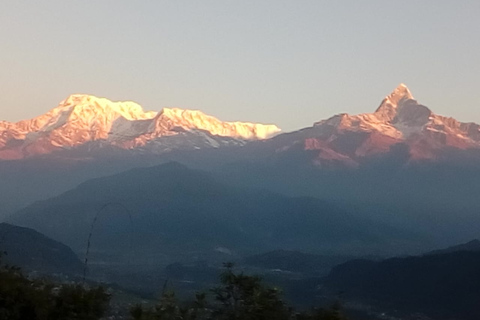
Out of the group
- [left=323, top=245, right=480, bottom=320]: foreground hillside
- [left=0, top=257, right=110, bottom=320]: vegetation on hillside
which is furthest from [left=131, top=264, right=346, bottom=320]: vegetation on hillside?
[left=323, top=245, right=480, bottom=320]: foreground hillside

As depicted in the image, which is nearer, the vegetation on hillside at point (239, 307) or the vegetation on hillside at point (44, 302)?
the vegetation on hillside at point (239, 307)

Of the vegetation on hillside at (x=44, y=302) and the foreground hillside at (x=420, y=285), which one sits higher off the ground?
the foreground hillside at (x=420, y=285)

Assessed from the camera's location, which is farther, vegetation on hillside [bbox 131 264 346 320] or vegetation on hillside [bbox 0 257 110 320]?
vegetation on hillside [bbox 0 257 110 320]

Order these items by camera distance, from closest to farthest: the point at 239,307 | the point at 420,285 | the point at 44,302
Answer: the point at 44,302
the point at 239,307
the point at 420,285

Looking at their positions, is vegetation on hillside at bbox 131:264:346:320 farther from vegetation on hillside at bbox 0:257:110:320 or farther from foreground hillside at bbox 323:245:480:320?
foreground hillside at bbox 323:245:480:320

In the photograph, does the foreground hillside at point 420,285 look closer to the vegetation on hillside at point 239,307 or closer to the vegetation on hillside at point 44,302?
the vegetation on hillside at point 239,307

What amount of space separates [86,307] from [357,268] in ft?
562

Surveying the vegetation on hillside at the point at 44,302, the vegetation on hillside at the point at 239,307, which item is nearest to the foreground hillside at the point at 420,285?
the vegetation on hillside at the point at 239,307

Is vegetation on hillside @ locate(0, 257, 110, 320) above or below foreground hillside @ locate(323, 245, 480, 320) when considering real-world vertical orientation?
below

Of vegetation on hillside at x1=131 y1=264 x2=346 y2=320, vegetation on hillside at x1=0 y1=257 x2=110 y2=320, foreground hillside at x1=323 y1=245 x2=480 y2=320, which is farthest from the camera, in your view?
foreground hillside at x1=323 y1=245 x2=480 y2=320

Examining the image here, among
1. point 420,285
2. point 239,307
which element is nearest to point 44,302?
point 239,307

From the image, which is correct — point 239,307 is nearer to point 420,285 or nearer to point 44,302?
point 44,302

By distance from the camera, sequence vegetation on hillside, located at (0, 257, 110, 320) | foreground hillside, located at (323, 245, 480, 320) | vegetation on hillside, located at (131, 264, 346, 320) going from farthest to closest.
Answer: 1. foreground hillside, located at (323, 245, 480, 320)
2. vegetation on hillside, located at (0, 257, 110, 320)
3. vegetation on hillside, located at (131, 264, 346, 320)

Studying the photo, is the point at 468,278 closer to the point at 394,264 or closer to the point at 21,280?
the point at 394,264
